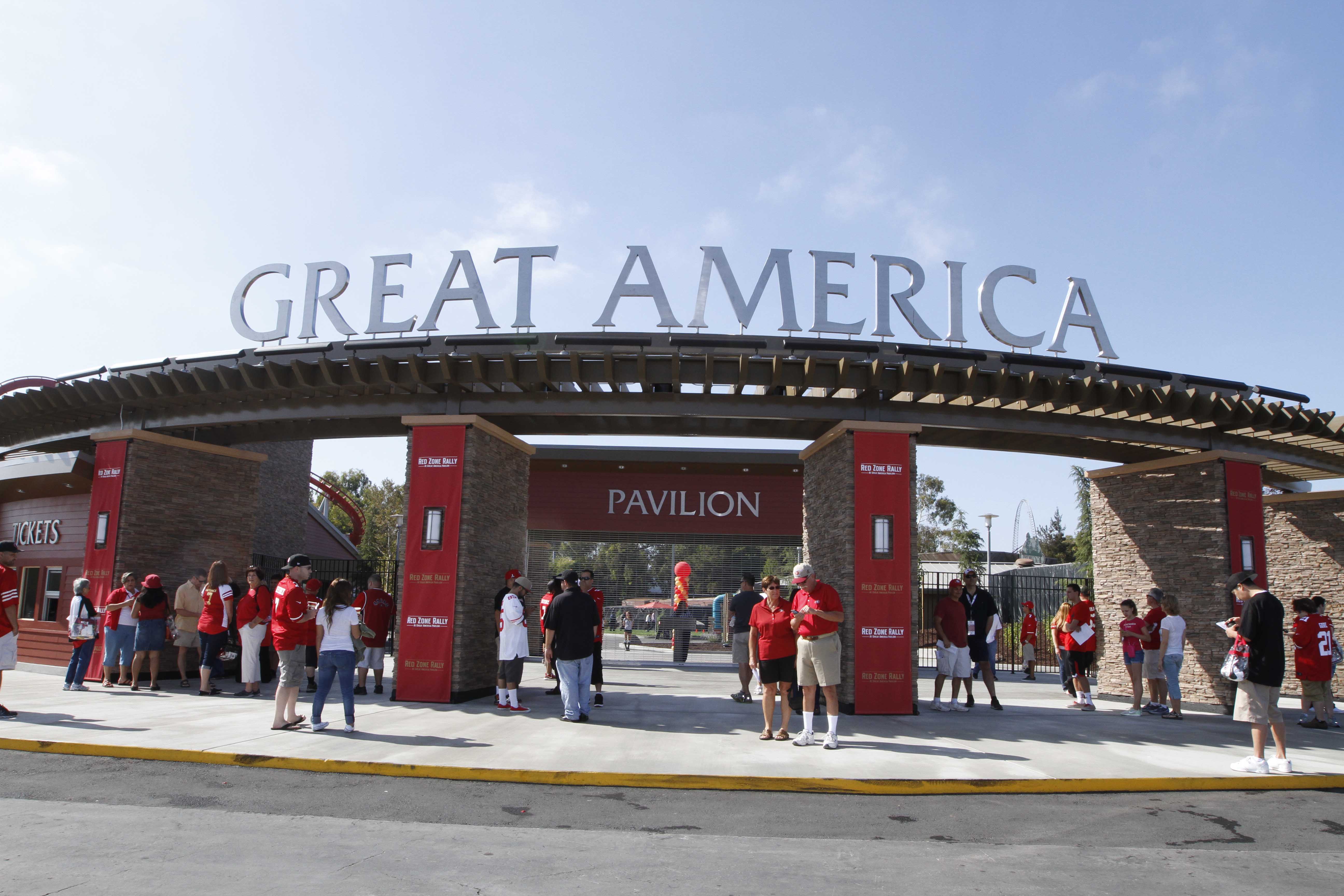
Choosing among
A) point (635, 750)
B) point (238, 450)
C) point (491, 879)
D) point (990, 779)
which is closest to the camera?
point (491, 879)

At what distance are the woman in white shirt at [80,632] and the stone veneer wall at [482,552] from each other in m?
4.90

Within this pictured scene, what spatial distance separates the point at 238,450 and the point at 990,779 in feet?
40.7

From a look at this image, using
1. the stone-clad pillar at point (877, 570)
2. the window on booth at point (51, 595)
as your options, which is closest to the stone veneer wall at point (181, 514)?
the window on booth at point (51, 595)

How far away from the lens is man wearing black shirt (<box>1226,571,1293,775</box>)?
6.80 m

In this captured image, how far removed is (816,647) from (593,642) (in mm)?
2620

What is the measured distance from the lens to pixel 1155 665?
10.4 meters

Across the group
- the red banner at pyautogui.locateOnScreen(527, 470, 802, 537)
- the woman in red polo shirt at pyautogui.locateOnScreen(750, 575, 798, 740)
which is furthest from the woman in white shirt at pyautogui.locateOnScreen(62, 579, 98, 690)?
the red banner at pyautogui.locateOnScreen(527, 470, 802, 537)

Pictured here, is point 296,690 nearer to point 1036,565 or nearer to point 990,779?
point 990,779

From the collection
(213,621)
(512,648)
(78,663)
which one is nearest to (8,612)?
(213,621)

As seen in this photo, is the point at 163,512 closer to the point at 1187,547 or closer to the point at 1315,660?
the point at 1187,547

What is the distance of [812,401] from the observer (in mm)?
10805

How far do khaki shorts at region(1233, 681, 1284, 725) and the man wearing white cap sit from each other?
714cm

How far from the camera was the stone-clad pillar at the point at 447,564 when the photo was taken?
1021 cm

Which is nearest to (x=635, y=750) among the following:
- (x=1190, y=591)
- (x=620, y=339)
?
(x=620, y=339)
